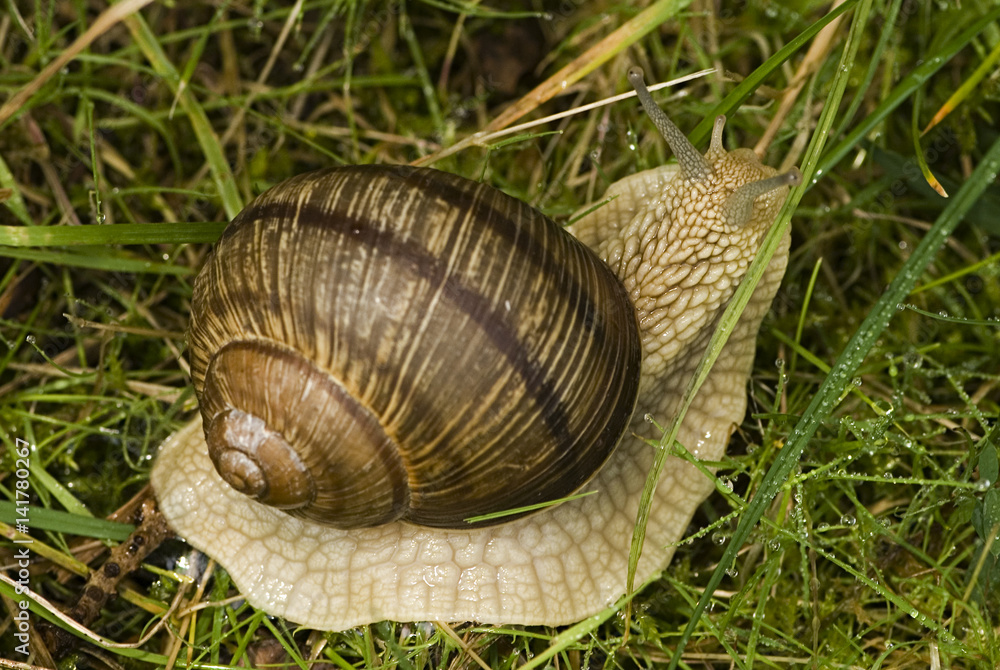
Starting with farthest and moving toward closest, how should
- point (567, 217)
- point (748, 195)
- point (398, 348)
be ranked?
point (567, 217), point (748, 195), point (398, 348)

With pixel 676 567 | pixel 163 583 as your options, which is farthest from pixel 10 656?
pixel 676 567

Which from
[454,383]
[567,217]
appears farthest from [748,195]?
[454,383]

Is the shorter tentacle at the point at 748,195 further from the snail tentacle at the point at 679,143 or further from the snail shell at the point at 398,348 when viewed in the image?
the snail shell at the point at 398,348

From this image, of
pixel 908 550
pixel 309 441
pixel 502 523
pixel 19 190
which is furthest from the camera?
pixel 19 190

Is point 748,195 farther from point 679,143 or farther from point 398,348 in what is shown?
point 398,348

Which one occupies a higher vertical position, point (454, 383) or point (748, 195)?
point (748, 195)

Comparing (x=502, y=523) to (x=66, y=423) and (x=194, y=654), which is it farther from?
(x=66, y=423)

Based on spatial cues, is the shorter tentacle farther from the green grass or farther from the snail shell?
the snail shell
